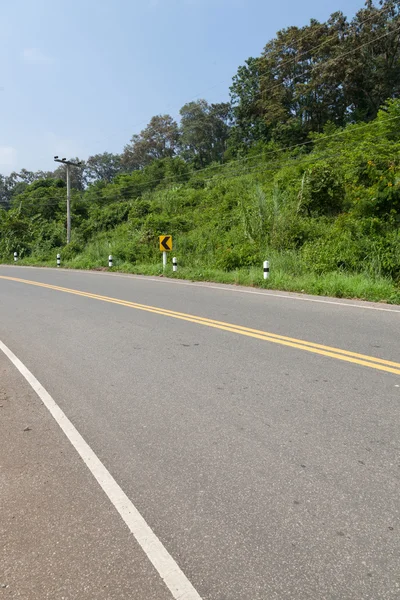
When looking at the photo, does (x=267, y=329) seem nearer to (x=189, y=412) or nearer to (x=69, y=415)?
(x=189, y=412)

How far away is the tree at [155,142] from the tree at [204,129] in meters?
6.22

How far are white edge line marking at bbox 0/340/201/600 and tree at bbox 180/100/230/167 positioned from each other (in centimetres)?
7303

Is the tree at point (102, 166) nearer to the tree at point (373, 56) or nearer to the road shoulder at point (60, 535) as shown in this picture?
the tree at point (373, 56)

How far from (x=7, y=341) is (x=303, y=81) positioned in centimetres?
5170

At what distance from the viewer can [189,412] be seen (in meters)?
4.29

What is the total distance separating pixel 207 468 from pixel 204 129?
77.5 meters

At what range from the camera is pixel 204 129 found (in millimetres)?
74500

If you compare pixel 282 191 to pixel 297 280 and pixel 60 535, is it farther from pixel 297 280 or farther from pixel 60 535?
pixel 60 535

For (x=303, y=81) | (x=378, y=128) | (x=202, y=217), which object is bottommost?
(x=202, y=217)

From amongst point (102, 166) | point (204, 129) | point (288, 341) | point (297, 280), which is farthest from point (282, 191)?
point (102, 166)

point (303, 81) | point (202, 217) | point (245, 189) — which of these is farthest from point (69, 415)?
point (303, 81)

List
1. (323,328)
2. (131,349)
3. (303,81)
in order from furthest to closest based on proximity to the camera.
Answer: (303,81) < (323,328) < (131,349)

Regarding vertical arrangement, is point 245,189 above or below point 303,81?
below

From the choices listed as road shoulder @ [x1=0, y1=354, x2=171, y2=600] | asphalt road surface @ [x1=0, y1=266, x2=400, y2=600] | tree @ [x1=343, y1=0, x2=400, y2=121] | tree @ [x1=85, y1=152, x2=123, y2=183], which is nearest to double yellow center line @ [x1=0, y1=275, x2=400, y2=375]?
asphalt road surface @ [x1=0, y1=266, x2=400, y2=600]
